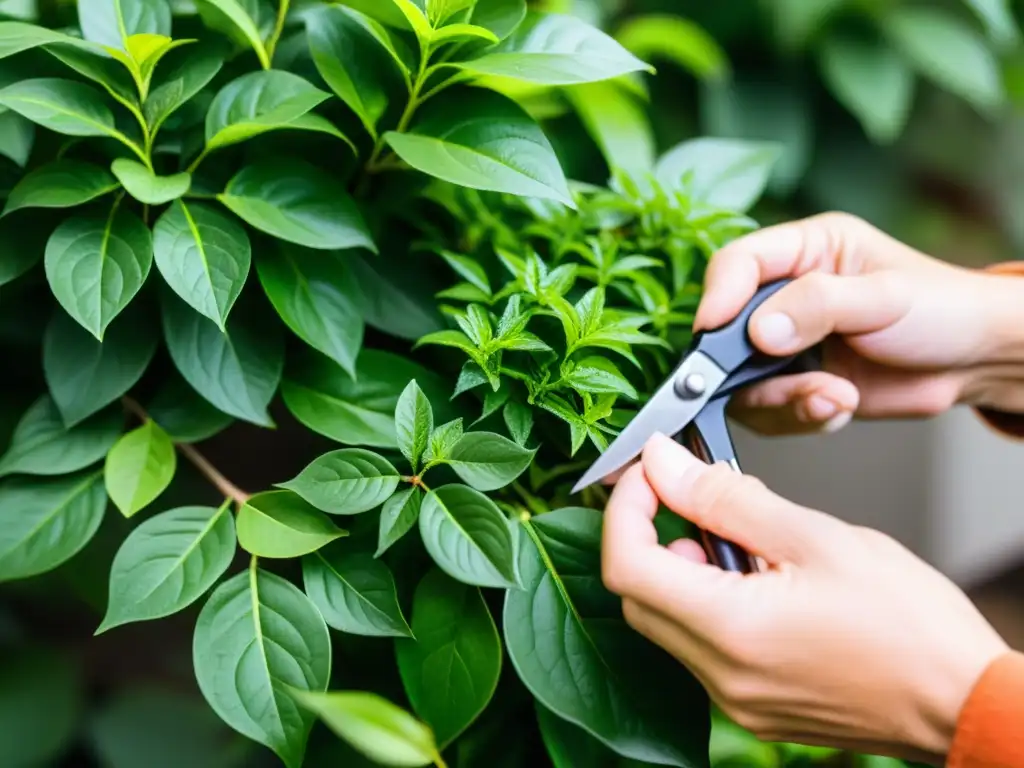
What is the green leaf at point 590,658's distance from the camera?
0.43 m

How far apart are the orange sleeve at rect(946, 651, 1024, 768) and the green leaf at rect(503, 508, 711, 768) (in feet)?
0.38

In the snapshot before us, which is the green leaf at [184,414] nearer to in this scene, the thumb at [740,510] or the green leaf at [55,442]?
the green leaf at [55,442]

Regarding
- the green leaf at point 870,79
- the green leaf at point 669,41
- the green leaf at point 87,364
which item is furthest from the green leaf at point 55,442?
the green leaf at point 870,79

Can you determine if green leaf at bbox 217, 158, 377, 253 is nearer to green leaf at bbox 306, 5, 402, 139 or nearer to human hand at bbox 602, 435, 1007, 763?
green leaf at bbox 306, 5, 402, 139

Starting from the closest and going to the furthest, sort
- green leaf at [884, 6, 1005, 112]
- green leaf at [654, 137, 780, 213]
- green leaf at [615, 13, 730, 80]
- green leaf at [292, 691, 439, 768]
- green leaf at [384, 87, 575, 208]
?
1. green leaf at [292, 691, 439, 768]
2. green leaf at [384, 87, 575, 208]
3. green leaf at [654, 137, 780, 213]
4. green leaf at [615, 13, 730, 80]
5. green leaf at [884, 6, 1005, 112]

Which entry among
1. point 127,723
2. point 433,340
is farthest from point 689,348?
point 127,723

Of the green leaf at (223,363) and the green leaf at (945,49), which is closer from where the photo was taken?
the green leaf at (223,363)

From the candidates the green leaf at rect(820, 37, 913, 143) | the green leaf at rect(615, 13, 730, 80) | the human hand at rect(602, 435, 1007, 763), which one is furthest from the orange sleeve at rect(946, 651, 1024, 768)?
the green leaf at rect(820, 37, 913, 143)

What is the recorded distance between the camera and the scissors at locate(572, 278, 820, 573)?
474 millimetres

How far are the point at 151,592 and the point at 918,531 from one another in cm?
119

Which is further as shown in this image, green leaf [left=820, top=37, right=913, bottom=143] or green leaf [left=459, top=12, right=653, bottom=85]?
green leaf [left=820, top=37, right=913, bottom=143]

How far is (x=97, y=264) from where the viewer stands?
445 mm

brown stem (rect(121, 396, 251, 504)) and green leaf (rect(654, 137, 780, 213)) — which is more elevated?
green leaf (rect(654, 137, 780, 213))

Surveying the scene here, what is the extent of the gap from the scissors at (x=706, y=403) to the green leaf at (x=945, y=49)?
2.17 ft
